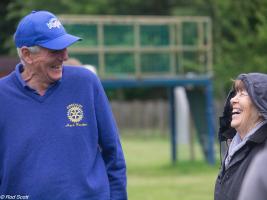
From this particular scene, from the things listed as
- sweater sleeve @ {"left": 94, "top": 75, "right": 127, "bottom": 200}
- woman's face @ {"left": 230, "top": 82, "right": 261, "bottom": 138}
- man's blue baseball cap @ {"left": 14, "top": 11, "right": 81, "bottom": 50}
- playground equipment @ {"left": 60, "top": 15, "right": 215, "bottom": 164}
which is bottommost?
playground equipment @ {"left": 60, "top": 15, "right": 215, "bottom": 164}

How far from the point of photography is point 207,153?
24.2 m

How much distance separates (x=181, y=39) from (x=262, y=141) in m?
19.6

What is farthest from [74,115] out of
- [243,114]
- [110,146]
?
[243,114]

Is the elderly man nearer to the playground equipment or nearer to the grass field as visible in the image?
the grass field

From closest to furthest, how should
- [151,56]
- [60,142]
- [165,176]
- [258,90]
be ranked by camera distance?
[258,90] → [60,142] → [165,176] → [151,56]

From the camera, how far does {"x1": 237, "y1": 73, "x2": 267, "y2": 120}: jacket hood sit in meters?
5.17

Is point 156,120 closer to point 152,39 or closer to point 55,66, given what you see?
point 152,39

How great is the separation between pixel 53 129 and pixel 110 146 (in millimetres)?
375

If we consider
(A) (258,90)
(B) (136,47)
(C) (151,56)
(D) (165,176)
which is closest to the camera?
(A) (258,90)

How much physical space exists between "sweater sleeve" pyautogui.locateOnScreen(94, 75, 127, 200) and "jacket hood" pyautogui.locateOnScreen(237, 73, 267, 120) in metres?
0.87

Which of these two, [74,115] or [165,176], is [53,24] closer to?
[74,115]

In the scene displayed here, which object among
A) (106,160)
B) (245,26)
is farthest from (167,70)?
(106,160)

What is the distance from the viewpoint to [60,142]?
18.5 ft

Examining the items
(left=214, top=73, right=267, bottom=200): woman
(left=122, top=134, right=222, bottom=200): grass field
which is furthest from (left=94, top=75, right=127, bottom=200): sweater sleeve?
(left=122, top=134, right=222, bottom=200): grass field
